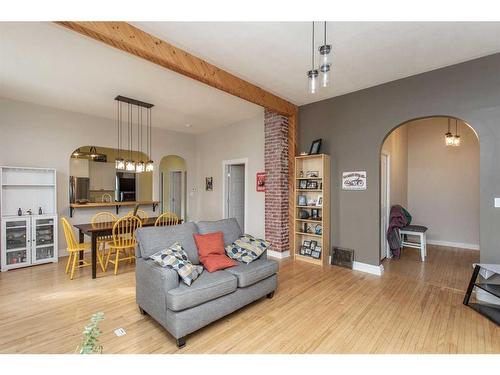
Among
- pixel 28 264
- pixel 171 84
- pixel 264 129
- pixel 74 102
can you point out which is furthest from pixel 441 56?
pixel 28 264

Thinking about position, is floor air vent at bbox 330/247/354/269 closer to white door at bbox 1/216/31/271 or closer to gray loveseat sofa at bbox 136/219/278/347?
gray loveseat sofa at bbox 136/219/278/347

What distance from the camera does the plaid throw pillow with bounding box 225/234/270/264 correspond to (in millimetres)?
2904

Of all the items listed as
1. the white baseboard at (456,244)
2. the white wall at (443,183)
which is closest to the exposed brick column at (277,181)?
the white wall at (443,183)

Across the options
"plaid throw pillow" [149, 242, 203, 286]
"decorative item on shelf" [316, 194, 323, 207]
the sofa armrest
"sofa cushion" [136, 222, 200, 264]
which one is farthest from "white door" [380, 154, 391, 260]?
the sofa armrest

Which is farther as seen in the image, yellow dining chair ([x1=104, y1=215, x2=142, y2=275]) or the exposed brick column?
the exposed brick column

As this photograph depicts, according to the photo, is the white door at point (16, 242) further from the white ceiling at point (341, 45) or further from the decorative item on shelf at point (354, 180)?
the decorative item on shelf at point (354, 180)

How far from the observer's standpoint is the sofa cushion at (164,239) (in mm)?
2596

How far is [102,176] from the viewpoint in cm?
654

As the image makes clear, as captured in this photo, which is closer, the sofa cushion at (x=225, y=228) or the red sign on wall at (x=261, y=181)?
the sofa cushion at (x=225, y=228)

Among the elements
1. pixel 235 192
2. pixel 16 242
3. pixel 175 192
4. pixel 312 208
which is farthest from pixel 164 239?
pixel 175 192

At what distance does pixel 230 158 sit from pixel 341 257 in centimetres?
334

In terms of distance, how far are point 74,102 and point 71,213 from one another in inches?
84.8

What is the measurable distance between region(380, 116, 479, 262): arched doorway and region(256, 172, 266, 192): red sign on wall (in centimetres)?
233

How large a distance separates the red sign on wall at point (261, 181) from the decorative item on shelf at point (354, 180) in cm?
159
